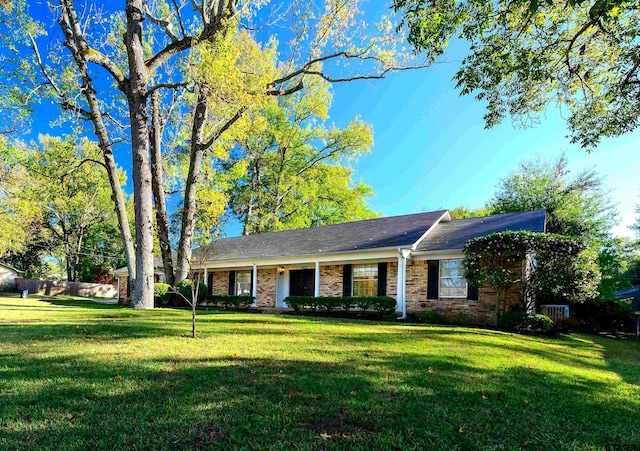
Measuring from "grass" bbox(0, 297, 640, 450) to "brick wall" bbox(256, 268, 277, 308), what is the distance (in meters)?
12.5

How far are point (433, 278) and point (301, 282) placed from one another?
22.0 ft

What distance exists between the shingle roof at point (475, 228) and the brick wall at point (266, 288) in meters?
7.98

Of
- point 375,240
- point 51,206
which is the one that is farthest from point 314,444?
point 51,206

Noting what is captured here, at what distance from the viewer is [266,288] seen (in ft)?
63.3

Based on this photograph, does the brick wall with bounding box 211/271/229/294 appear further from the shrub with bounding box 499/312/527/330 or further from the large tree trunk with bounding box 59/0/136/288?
the shrub with bounding box 499/312/527/330

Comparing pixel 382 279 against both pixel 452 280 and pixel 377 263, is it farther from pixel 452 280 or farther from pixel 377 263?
pixel 452 280

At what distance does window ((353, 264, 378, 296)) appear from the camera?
50.8 feet

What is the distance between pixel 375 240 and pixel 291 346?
9.70 meters

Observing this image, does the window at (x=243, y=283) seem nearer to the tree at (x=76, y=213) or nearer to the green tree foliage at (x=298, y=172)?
the green tree foliage at (x=298, y=172)

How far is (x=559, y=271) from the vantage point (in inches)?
436

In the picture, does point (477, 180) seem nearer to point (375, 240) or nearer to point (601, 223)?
point (601, 223)

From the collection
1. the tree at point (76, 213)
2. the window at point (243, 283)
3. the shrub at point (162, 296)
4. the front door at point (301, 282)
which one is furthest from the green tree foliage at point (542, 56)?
the tree at point (76, 213)

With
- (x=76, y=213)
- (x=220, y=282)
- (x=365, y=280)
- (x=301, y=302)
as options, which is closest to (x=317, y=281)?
(x=301, y=302)

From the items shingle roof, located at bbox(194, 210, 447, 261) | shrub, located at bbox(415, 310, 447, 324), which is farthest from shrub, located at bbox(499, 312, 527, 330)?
shingle roof, located at bbox(194, 210, 447, 261)
